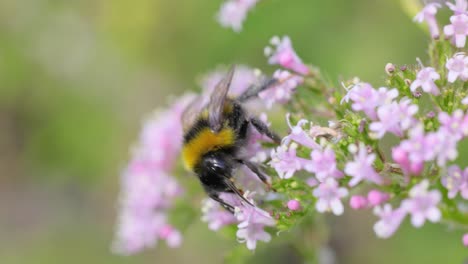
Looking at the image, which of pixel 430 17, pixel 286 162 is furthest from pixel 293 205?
pixel 430 17

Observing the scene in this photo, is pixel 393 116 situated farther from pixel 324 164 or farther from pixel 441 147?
pixel 324 164

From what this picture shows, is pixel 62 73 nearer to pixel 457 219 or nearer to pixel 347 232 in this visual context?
pixel 347 232

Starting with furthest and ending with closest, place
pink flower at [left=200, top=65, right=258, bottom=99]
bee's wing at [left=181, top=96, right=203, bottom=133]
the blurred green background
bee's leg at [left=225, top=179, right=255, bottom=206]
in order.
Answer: the blurred green background → pink flower at [left=200, top=65, right=258, bottom=99] → bee's wing at [left=181, top=96, right=203, bottom=133] → bee's leg at [left=225, top=179, right=255, bottom=206]

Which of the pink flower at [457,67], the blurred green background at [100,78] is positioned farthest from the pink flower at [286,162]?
the blurred green background at [100,78]

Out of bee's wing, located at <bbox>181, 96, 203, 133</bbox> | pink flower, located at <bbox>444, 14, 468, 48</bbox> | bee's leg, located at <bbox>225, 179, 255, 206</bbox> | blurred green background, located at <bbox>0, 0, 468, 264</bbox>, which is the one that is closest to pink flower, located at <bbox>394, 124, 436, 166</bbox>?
pink flower, located at <bbox>444, 14, 468, 48</bbox>

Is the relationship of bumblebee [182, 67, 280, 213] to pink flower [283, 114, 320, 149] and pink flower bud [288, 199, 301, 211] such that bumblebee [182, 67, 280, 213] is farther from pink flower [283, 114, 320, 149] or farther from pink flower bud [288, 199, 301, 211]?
pink flower [283, 114, 320, 149]

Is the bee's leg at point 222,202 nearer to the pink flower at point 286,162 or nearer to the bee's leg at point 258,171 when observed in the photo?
the bee's leg at point 258,171
